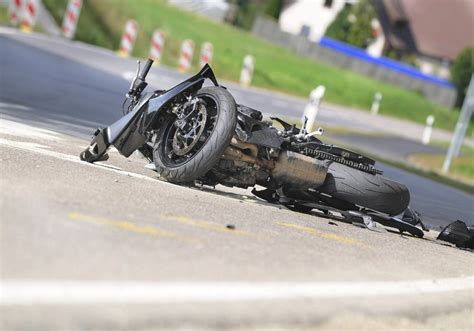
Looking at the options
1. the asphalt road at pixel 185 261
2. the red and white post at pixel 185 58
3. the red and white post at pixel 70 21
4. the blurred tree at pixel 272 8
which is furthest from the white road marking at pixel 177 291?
the blurred tree at pixel 272 8

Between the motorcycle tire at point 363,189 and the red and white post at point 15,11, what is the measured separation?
2515 centimetres

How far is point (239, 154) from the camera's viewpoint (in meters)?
8.24

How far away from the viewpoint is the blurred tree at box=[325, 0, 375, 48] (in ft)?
250

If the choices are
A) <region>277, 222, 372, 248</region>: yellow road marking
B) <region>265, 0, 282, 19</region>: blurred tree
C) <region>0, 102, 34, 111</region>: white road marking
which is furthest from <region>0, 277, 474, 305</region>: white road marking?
<region>265, 0, 282, 19</region>: blurred tree

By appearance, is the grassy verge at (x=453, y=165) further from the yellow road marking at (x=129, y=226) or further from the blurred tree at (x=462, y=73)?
the blurred tree at (x=462, y=73)

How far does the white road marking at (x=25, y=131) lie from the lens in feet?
31.9

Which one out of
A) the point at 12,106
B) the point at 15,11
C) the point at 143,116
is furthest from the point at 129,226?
the point at 15,11

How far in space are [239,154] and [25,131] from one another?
112 inches

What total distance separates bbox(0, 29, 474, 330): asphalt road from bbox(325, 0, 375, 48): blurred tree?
68208mm

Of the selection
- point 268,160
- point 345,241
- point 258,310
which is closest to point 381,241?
point 345,241

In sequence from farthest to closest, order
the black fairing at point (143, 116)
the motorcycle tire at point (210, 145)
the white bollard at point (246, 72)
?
the white bollard at point (246, 72), the black fairing at point (143, 116), the motorcycle tire at point (210, 145)

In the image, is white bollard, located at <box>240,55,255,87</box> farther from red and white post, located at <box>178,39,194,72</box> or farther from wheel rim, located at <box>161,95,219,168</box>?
wheel rim, located at <box>161,95,219,168</box>

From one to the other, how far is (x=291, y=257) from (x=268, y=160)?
2.76 m

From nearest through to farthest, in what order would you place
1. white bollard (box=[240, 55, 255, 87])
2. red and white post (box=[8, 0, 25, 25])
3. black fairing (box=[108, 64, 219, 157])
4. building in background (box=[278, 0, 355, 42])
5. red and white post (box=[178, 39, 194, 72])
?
1. black fairing (box=[108, 64, 219, 157])
2. red and white post (box=[8, 0, 25, 25])
3. red and white post (box=[178, 39, 194, 72])
4. white bollard (box=[240, 55, 255, 87])
5. building in background (box=[278, 0, 355, 42])
